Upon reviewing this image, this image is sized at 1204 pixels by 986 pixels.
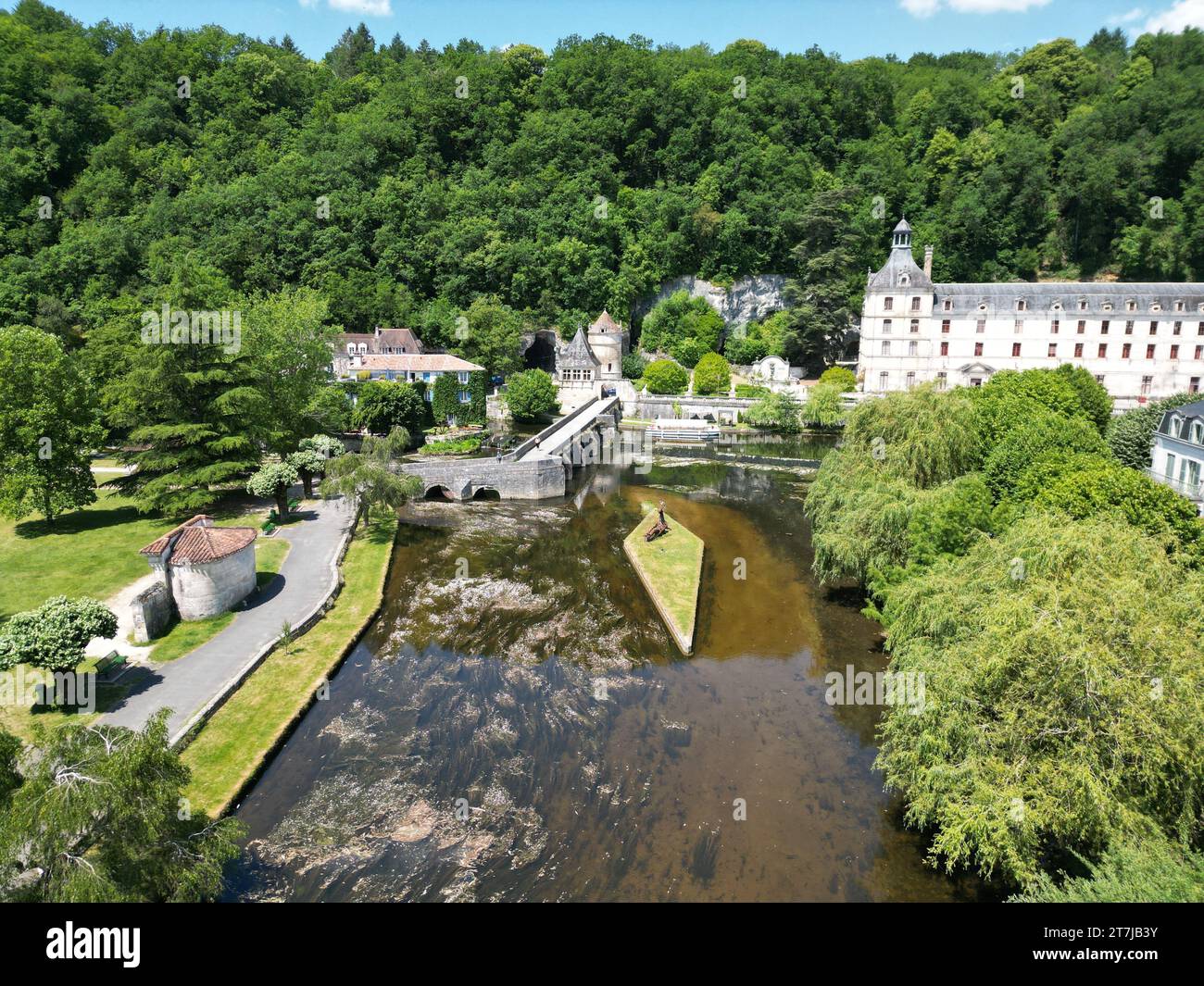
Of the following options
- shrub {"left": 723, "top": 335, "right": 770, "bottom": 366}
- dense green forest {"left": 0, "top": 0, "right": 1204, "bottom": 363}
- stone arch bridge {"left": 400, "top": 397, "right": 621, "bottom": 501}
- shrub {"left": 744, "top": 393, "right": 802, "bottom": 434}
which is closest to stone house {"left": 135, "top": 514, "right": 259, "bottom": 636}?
stone arch bridge {"left": 400, "top": 397, "right": 621, "bottom": 501}

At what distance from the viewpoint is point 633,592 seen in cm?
3112

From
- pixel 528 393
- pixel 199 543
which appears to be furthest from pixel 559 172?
pixel 199 543

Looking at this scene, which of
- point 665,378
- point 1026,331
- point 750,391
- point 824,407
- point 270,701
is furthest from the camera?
point 665,378

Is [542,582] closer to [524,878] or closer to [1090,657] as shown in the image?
[524,878]

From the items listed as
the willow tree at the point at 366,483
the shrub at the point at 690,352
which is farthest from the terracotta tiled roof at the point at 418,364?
the willow tree at the point at 366,483

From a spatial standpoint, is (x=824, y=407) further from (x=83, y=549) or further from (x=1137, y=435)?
(x=83, y=549)

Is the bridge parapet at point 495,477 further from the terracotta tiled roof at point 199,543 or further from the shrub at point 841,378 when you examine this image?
the shrub at point 841,378

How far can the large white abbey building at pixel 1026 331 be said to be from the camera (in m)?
62.2

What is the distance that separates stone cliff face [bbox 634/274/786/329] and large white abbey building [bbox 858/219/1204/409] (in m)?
13.4

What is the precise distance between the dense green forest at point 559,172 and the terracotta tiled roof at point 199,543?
4893 cm

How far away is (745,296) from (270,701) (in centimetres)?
6846

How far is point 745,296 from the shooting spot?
8000 cm

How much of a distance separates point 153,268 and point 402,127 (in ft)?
110
